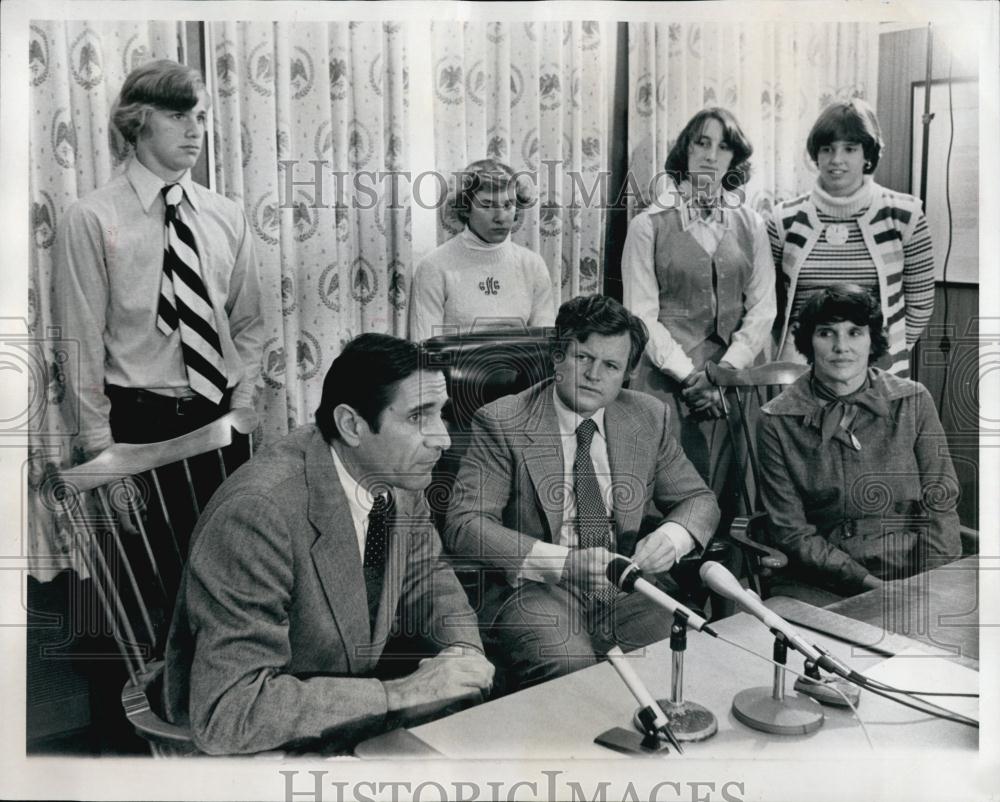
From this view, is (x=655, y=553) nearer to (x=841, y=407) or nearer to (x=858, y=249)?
(x=841, y=407)

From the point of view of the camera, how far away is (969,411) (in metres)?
2.45

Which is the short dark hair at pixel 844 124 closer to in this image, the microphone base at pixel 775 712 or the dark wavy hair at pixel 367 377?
the dark wavy hair at pixel 367 377

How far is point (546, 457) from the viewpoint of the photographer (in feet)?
7.75

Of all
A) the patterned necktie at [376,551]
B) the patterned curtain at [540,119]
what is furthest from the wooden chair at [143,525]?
the patterned curtain at [540,119]

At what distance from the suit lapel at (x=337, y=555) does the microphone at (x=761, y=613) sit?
79cm

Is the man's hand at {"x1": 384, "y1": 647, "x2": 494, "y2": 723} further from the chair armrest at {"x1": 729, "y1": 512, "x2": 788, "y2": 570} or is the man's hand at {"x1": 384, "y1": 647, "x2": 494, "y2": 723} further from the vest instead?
the vest

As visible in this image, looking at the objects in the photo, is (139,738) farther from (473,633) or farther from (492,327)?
(492,327)

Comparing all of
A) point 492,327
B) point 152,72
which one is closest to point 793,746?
point 492,327

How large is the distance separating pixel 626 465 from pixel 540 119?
0.81 m

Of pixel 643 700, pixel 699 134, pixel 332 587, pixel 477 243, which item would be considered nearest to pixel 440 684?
pixel 332 587

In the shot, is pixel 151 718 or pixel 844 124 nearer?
pixel 151 718

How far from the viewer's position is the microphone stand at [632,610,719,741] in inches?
88.6

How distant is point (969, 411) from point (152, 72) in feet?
6.68

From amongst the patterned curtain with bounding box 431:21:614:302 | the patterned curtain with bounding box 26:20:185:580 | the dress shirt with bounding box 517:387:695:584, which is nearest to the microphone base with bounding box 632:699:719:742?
the dress shirt with bounding box 517:387:695:584
